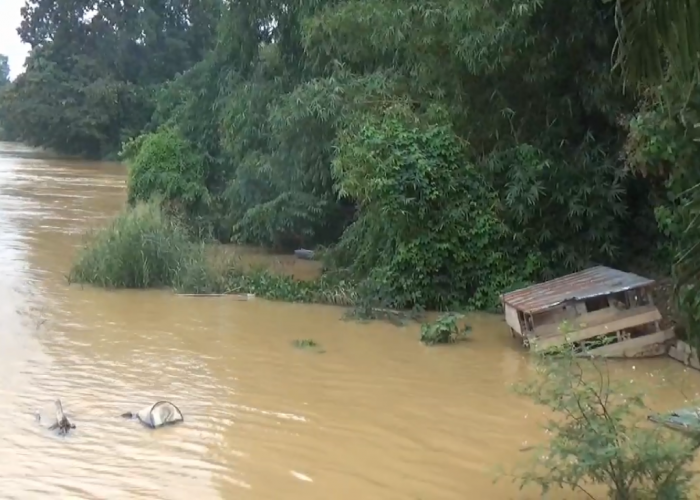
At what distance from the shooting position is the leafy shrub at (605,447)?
183 inches

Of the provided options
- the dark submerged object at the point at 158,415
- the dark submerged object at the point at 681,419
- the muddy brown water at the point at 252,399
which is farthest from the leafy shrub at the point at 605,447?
the dark submerged object at the point at 158,415

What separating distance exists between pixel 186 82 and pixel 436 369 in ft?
46.6

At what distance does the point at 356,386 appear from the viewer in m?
8.23

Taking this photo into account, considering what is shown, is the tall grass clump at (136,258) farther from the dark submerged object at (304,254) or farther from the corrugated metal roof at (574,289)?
the corrugated metal roof at (574,289)

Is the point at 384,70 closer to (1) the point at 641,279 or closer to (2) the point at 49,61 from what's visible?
(1) the point at 641,279

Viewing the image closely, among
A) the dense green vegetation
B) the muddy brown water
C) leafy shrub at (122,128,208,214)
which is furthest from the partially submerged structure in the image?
leafy shrub at (122,128,208,214)

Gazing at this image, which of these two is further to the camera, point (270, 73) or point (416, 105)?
point (270, 73)

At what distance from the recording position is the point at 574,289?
30.7ft

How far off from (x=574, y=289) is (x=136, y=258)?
624cm

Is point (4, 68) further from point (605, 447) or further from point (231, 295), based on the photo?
point (605, 447)

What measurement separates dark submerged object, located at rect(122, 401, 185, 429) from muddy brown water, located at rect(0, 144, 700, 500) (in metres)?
0.11

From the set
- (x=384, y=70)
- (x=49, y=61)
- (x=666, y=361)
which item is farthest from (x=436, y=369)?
(x=49, y=61)

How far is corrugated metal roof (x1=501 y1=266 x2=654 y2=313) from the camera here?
9.06m

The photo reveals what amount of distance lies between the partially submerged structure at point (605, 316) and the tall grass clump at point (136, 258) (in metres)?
5.32
